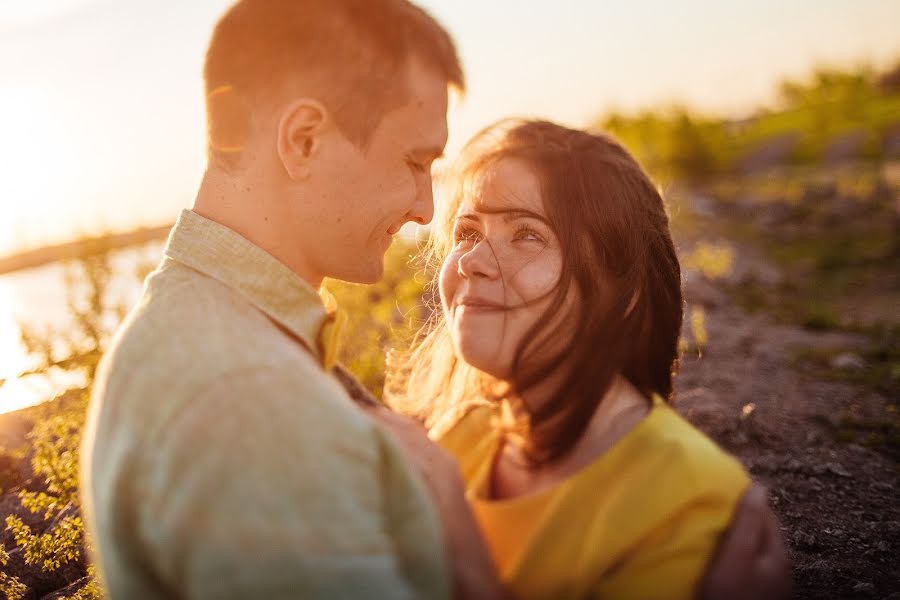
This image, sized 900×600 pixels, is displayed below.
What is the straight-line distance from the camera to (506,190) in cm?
257

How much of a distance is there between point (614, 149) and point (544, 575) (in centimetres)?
161

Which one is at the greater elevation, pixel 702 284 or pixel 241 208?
pixel 241 208

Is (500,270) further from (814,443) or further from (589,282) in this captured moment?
(814,443)

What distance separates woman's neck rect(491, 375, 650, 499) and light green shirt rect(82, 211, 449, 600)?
2.41ft

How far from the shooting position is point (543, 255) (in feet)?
8.20

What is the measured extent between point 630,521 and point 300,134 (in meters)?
1.30

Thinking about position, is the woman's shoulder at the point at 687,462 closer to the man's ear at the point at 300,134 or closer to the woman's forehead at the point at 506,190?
the woman's forehead at the point at 506,190

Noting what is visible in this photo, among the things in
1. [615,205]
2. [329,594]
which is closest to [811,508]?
[615,205]

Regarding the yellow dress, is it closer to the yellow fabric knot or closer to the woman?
the woman

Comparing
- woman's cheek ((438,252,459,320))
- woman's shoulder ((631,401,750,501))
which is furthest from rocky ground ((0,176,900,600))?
woman's cheek ((438,252,459,320))

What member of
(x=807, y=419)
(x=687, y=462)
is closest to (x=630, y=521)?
(x=687, y=462)

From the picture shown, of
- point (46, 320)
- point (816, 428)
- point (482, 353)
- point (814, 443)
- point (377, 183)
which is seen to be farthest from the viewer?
point (816, 428)

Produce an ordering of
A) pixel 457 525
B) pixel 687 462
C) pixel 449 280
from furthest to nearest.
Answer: pixel 449 280 < pixel 687 462 < pixel 457 525

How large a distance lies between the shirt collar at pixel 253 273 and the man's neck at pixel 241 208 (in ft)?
0.16
